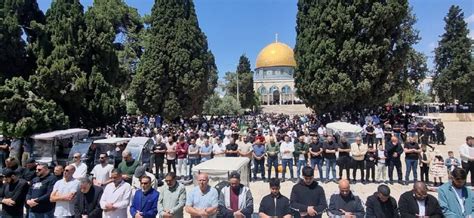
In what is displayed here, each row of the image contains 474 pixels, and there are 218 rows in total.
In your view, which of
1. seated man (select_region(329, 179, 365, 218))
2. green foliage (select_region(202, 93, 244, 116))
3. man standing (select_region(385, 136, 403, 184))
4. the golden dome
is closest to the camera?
seated man (select_region(329, 179, 365, 218))

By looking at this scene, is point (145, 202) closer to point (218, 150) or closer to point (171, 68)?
point (218, 150)

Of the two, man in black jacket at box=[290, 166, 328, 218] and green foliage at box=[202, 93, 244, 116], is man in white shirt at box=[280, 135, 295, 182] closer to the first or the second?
man in black jacket at box=[290, 166, 328, 218]

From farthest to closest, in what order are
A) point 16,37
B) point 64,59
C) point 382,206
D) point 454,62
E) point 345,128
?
point 454,62 → point 64,59 → point 345,128 → point 16,37 → point 382,206

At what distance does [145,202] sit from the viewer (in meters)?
5.60

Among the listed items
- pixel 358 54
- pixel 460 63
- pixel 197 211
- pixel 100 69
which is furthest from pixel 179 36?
pixel 460 63

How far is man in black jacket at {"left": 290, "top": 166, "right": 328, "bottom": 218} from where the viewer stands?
538cm

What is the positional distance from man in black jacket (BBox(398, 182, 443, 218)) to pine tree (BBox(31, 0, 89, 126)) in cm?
1472

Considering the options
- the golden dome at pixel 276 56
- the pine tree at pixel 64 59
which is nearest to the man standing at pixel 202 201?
the pine tree at pixel 64 59

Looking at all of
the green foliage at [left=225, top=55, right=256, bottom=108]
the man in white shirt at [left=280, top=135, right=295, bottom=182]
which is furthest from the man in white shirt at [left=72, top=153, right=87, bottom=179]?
the green foliage at [left=225, top=55, right=256, bottom=108]

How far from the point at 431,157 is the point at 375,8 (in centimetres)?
1444

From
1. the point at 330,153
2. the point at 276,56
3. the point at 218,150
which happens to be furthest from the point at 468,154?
the point at 276,56

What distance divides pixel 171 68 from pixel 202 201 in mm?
21782

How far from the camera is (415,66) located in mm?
34375

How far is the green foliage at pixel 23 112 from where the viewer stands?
13.9 meters
